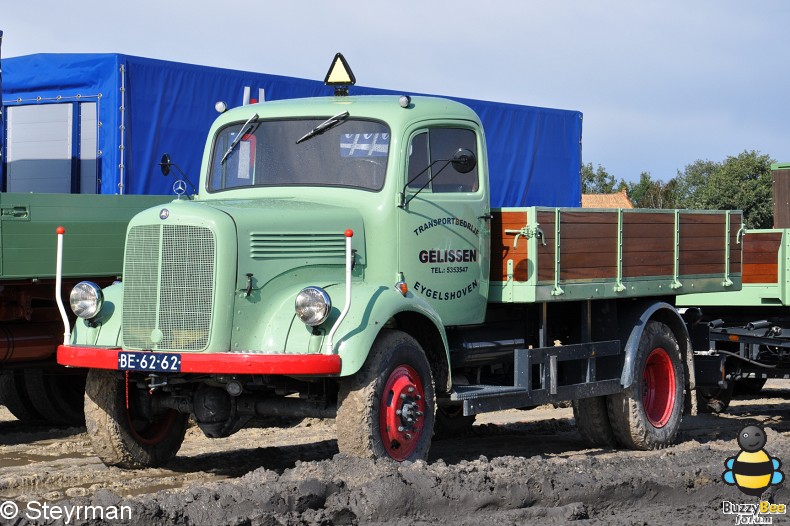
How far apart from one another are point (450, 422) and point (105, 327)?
3715mm

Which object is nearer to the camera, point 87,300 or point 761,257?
point 87,300

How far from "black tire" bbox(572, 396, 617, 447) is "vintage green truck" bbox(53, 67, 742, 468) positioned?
18mm

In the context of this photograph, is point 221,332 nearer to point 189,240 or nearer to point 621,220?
point 189,240

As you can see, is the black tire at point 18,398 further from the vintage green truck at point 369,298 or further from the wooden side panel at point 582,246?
the wooden side panel at point 582,246

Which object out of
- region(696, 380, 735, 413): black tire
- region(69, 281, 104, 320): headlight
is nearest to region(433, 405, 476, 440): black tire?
region(696, 380, 735, 413): black tire

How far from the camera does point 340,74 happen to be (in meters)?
9.36

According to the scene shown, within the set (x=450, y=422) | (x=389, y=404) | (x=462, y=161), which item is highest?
(x=462, y=161)

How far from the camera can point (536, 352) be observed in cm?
933

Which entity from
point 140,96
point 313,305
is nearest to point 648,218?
point 313,305

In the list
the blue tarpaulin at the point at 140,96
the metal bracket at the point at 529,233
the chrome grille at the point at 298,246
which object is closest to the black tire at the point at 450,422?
the metal bracket at the point at 529,233

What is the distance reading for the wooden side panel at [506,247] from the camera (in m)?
9.23

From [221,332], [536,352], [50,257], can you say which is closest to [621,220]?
[536,352]

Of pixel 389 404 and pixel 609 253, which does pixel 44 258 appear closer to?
pixel 389 404

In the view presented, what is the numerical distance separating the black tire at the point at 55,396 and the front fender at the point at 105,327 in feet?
10.4
